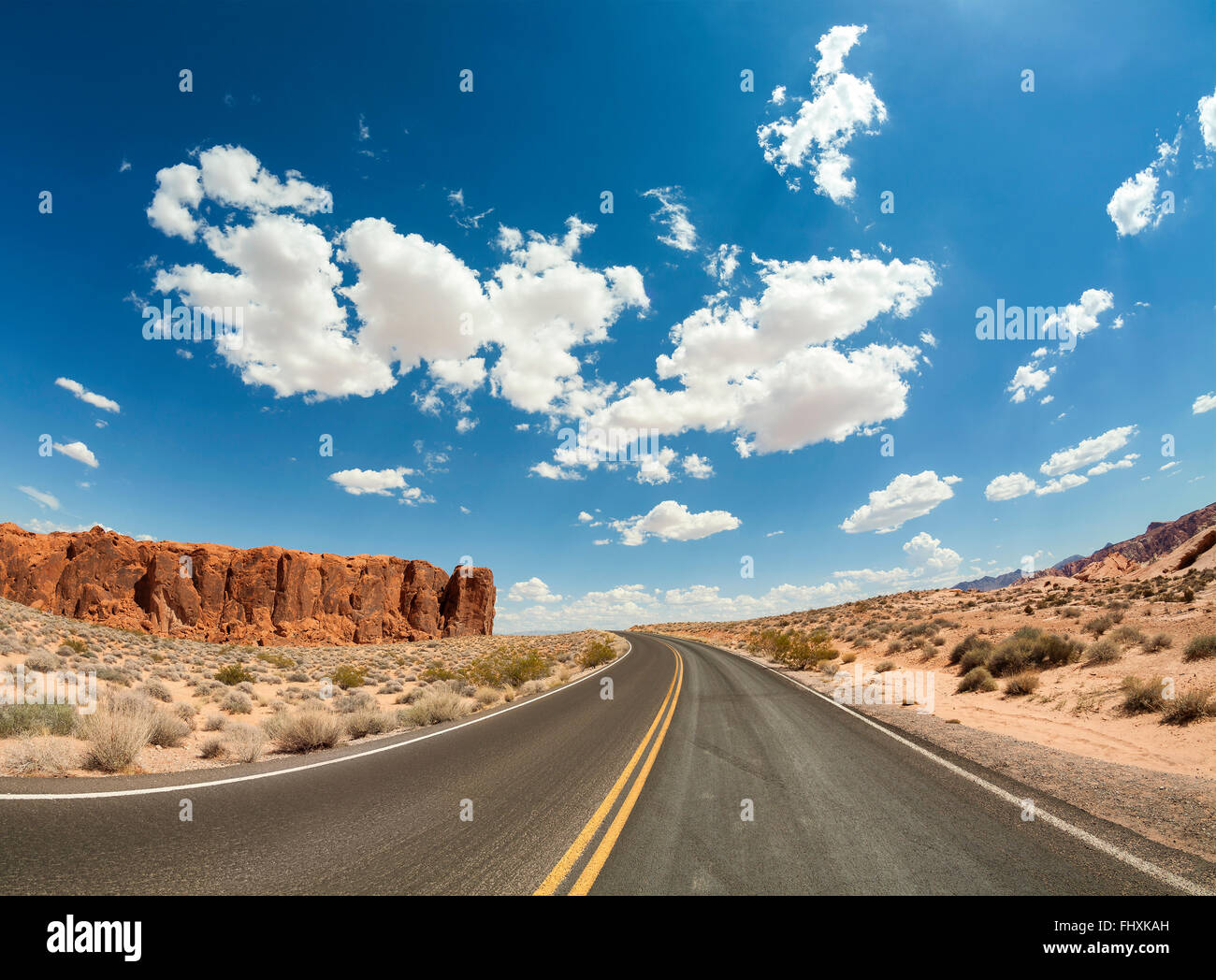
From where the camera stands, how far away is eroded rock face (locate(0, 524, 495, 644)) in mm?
51094

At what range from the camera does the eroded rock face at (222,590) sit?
5109 centimetres

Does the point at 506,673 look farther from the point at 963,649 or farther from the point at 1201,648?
the point at 1201,648

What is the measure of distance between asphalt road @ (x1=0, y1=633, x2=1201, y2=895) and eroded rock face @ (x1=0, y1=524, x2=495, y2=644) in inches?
2454

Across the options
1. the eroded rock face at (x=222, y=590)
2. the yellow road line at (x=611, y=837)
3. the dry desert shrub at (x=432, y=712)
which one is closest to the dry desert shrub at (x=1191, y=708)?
the yellow road line at (x=611, y=837)

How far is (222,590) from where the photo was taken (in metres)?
58.4

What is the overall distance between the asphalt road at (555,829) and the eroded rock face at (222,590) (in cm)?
6234

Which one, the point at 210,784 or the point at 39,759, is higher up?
the point at 39,759

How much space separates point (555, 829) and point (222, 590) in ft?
237

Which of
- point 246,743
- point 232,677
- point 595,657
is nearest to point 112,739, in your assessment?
point 246,743

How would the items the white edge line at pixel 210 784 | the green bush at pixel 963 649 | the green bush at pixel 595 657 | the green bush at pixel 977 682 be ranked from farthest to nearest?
the green bush at pixel 595 657 < the green bush at pixel 963 649 < the green bush at pixel 977 682 < the white edge line at pixel 210 784

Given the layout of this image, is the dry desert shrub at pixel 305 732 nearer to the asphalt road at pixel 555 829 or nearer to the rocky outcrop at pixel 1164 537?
the asphalt road at pixel 555 829

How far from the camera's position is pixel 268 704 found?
12.9 meters
